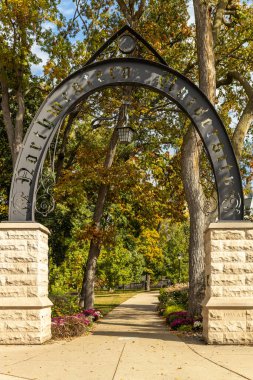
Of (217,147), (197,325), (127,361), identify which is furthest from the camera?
(197,325)

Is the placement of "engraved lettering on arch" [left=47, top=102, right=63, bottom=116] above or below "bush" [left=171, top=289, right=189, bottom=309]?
above

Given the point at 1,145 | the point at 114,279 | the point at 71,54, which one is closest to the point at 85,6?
the point at 71,54

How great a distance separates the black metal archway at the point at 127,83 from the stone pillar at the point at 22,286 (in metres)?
0.41

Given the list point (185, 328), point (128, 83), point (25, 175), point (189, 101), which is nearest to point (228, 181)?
point (189, 101)

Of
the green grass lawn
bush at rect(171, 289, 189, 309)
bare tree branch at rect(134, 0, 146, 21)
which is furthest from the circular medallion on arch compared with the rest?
the green grass lawn

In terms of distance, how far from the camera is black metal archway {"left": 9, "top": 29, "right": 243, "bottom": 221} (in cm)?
1022

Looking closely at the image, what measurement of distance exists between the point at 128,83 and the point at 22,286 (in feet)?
15.6

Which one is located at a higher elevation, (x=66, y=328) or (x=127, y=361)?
(x=127, y=361)

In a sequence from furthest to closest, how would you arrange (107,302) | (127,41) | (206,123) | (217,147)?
(107,302) < (127,41) < (206,123) < (217,147)

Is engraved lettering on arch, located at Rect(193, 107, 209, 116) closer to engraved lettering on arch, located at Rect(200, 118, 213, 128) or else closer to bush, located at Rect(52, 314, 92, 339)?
engraved lettering on arch, located at Rect(200, 118, 213, 128)

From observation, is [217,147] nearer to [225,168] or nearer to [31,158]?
[225,168]

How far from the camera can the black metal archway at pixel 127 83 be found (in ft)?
33.5

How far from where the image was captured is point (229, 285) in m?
9.77

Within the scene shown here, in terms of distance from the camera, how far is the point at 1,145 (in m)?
23.1
